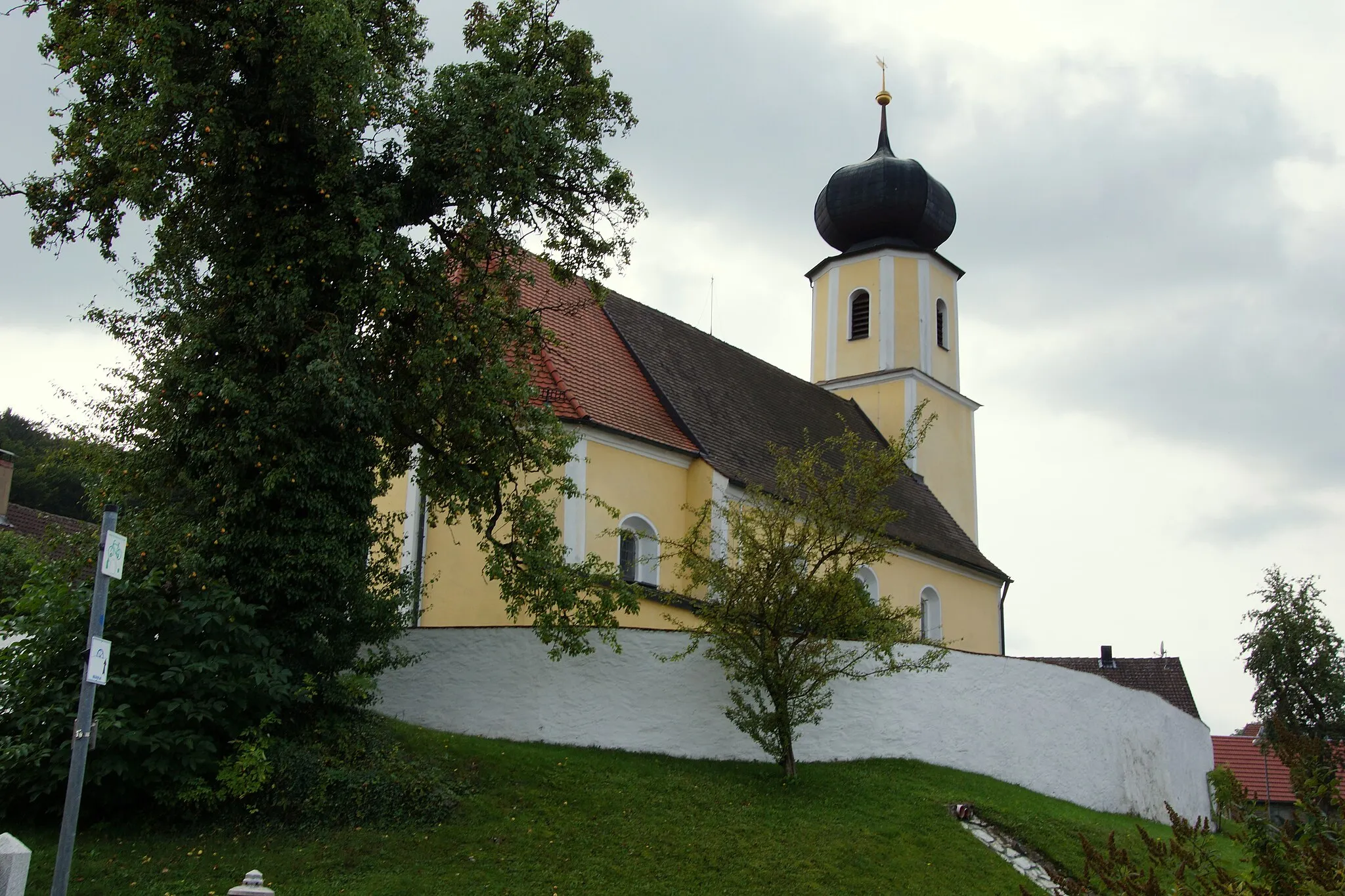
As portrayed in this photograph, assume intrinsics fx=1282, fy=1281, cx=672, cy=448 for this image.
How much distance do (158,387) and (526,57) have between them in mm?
5743

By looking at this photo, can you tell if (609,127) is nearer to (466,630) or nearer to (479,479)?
(479,479)

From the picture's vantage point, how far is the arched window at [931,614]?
29391mm

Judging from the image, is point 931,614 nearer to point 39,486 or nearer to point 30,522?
point 30,522

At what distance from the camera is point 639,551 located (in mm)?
21797

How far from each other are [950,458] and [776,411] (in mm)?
8199

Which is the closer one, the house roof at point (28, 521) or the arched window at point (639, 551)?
the arched window at point (639, 551)

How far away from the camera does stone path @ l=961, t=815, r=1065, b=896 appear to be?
14.7 m

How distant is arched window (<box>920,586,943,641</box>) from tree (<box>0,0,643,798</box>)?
1519cm

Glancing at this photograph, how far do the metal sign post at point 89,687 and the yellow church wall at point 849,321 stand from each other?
27755 millimetres

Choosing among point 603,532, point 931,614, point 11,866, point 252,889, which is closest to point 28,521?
point 603,532

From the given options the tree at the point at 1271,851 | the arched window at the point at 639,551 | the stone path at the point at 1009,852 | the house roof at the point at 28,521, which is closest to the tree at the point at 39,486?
the house roof at the point at 28,521

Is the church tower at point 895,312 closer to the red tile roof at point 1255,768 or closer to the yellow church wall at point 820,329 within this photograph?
the yellow church wall at point 820,329

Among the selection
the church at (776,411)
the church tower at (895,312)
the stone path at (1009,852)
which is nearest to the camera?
the stone path at (1009,852)

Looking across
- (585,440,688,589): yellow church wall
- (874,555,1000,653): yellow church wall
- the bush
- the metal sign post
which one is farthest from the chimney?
(874,555,1000,653): yellow church wall
